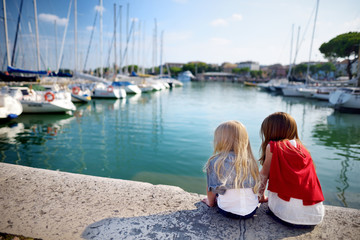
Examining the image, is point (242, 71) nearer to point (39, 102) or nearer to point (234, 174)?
point (39, 102)

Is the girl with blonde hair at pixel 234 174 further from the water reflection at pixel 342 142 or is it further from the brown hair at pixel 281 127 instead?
the water reflection at pixel 342 142

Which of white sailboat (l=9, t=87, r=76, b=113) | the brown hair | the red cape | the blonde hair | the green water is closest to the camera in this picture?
the red cape

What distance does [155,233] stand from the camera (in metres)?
2.18

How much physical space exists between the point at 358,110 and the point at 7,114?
89.7 ft

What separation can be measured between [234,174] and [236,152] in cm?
22

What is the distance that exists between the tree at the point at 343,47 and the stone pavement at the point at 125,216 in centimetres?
4035

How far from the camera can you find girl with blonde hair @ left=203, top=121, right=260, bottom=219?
7.59 feet

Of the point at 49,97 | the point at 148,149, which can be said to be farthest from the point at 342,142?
the point at 49,97

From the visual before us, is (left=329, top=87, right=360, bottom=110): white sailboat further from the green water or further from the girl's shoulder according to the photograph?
the girl's shoulder

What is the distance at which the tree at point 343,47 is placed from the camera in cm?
3549

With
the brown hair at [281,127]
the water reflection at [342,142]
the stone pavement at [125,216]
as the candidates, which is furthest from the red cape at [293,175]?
the water reflection at [342,142]

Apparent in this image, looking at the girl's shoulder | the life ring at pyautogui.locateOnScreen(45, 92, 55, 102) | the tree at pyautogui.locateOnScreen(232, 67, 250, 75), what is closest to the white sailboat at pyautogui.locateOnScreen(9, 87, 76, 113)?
the life ring at pyautogui.locateOnScreen(45, 92, 55, 102)

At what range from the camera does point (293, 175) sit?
7.21 ft

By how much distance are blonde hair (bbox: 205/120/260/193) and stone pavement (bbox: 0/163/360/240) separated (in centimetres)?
45
